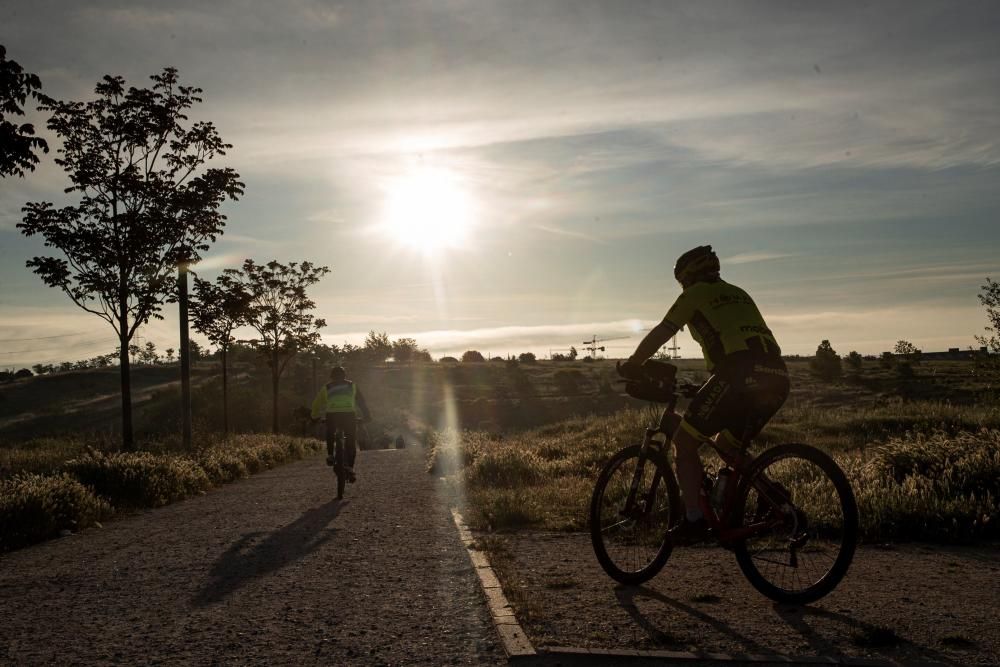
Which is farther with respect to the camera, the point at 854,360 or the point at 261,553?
the point at 854,360

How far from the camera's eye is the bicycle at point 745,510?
17.0 feet

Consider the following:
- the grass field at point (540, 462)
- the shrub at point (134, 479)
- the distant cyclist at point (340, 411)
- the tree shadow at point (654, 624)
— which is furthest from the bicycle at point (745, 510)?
the shrub at point (134, 479)

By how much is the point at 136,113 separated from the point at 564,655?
65.5 feet

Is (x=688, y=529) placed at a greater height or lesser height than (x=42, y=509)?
greater

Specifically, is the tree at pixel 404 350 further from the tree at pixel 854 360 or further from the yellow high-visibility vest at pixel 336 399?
the yellow high-visibility vest at pixel 336 399

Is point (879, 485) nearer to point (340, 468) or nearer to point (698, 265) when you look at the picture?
point (698, 265)

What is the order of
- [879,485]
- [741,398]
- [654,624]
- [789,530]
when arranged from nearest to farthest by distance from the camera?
[654,624], [789,530], [741,398], [879,485]

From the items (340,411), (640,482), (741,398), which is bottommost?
(640,482)

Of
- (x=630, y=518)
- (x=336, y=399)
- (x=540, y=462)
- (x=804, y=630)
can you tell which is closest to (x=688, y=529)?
(x=630, y=518)

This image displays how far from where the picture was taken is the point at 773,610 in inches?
204

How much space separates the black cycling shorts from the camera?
532 cm

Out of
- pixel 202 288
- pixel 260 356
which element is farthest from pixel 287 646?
pixel 260 356

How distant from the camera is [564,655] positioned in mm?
4332

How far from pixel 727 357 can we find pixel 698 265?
713 millimetres
